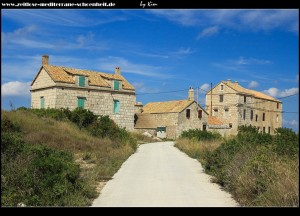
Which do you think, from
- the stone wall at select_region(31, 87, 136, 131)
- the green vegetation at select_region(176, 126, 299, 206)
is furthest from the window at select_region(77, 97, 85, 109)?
the green vegetation at select_region(176, 126, 299, 206)

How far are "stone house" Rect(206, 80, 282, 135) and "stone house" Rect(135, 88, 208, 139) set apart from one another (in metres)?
4.12

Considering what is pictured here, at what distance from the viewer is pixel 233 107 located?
5656cm

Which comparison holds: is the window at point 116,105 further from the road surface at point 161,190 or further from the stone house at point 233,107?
the road surface at point 161,190

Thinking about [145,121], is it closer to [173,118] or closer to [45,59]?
[173,118]

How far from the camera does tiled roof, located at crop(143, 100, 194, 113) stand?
49.3m

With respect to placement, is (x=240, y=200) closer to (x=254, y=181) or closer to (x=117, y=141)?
(x=254, y=181)

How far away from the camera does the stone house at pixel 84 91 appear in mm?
38062

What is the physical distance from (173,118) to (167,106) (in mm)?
3631

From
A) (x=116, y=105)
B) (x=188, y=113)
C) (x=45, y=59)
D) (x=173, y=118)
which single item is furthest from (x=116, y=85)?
(x=188, y=113)

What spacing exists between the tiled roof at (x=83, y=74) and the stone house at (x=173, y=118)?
6.93 m

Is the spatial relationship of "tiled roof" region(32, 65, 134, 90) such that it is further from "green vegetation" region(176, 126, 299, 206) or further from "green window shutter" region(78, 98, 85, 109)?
"green vegetation" region(176, 126, 299, 206)

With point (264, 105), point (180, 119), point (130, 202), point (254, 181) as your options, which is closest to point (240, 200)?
point (254, 181)

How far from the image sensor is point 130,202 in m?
8.50
